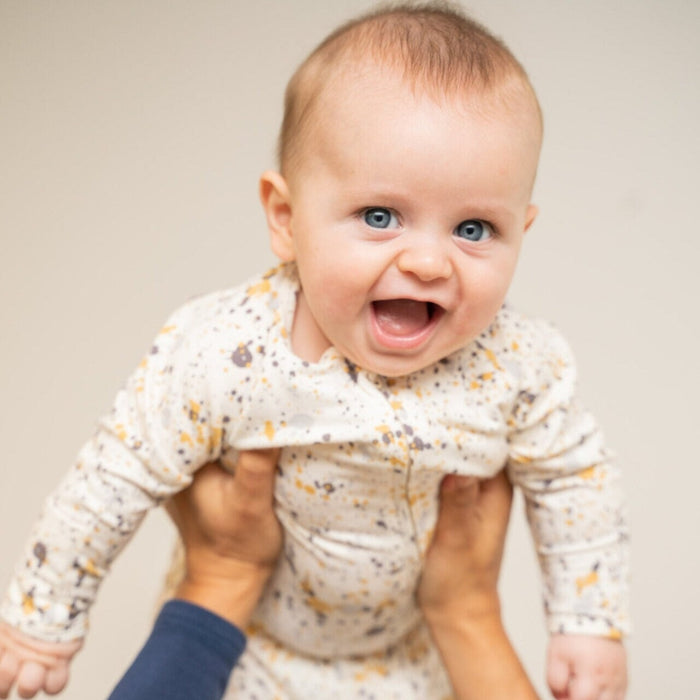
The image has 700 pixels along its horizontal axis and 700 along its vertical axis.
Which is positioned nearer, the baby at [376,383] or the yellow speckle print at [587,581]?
the baby at [376,383]

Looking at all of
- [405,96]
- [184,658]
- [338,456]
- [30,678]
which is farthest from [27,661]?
[405,96]

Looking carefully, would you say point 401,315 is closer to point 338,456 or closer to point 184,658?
point 338,456

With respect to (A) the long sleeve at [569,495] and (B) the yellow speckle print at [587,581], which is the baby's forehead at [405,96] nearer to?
(A) the long sleeve at [569,495]

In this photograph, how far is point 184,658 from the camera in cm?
85

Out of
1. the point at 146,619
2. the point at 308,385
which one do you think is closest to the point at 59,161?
the point at 146,619

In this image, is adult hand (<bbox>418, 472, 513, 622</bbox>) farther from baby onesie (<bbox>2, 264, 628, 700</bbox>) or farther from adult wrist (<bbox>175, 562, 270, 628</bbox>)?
adult wrist (<bbox>175, 562, 270, 628</bbox>)

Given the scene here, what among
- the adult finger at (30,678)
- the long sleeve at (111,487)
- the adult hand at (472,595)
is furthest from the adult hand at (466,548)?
the adult finger at (30,678)

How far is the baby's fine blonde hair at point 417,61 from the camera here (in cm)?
72

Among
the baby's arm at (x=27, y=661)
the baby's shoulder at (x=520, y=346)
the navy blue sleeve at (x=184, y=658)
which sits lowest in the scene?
the navy blue sleeve at (x=184, y=658)

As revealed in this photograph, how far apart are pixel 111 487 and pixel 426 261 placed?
29 centimetres

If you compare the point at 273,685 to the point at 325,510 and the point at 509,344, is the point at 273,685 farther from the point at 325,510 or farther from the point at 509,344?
the point at 509,344

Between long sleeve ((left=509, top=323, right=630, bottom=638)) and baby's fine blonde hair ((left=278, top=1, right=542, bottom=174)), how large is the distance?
0.67 ft

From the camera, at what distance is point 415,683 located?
0.98 m

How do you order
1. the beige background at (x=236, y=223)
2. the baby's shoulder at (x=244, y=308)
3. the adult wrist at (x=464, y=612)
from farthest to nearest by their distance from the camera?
the beige background at (x=236, y=223), the adult wrist at (x=464, y=612), the baby's shoulder at (x=244, y=308)
